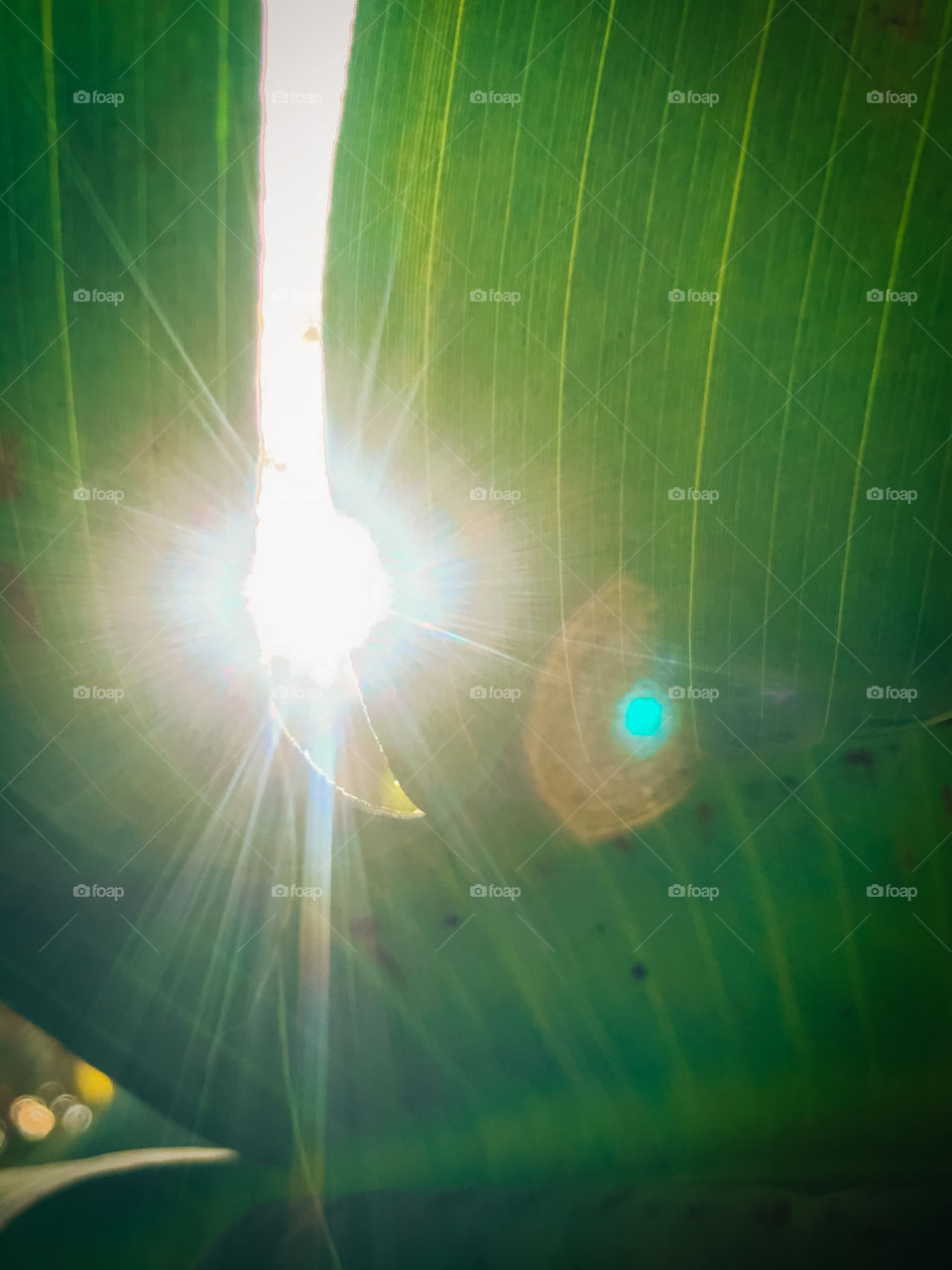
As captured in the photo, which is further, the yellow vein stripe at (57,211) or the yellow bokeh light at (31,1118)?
the yellow bokeh light at (31,1118)

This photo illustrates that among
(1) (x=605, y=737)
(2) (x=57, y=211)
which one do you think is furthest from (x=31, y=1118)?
(2) (x=57, y=211)

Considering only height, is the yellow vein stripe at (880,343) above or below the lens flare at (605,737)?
above

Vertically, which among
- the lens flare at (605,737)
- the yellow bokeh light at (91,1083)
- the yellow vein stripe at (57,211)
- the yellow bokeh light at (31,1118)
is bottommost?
the yellow bokeh light at (31,1118)

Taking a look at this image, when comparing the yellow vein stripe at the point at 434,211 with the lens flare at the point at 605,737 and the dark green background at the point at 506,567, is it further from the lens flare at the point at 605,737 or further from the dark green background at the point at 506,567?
the lens flare at the point at 605,737

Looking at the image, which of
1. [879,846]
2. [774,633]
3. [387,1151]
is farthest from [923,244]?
[387,1151]

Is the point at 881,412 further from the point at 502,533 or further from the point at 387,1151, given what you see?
the point at 387,1151

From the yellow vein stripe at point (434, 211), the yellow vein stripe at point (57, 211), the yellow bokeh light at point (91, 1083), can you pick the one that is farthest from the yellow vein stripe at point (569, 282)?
the yellow bokeh light at point (91, 1083)

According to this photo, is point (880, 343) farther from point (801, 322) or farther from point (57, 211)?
point (57, 211)
